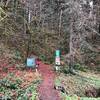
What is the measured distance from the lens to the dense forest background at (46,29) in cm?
2903

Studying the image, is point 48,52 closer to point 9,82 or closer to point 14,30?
point 14,30

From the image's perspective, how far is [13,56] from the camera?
26.0 metres

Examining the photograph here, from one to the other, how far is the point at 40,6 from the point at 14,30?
5333mm

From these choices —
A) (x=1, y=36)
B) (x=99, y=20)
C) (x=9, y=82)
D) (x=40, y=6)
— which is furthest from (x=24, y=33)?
(x=9, y=82)

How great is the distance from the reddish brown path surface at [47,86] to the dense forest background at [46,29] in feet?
7.68

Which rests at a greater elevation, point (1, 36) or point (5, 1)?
point (5, 1)

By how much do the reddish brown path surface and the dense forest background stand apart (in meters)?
2.34

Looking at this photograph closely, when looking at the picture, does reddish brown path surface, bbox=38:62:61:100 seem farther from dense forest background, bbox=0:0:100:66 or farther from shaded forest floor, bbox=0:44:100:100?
dense forest background, bbox=0:0:100:66

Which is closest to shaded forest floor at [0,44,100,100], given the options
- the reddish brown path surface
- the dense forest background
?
the reddish brown path surface

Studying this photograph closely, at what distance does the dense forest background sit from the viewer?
29031 millimetres

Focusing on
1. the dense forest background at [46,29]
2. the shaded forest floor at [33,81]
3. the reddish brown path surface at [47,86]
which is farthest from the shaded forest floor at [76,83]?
the dense forest background at [46,29]

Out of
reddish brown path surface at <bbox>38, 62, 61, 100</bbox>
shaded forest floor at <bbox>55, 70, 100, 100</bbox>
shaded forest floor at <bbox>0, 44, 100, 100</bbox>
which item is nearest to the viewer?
reddish brown path surface at <bbox>38, 62, 61, 100</bbox>

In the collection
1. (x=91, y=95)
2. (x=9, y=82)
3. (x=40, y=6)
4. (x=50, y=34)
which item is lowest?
(x=91, y=95)

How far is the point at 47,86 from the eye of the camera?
727 inches
